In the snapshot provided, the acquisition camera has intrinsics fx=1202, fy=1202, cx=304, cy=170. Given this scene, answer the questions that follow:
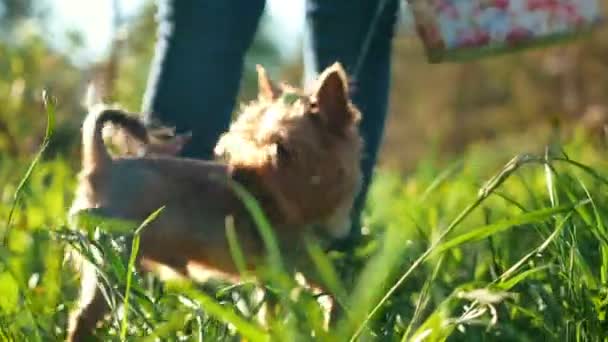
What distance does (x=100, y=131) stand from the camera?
8.01 ft

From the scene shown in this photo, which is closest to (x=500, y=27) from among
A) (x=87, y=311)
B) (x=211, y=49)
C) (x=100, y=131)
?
(x=211, y=49)

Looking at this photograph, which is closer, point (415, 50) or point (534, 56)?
point (534, 56)

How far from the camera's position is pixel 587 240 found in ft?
6.96

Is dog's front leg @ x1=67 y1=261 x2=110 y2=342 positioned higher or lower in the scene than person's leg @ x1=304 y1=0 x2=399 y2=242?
lower

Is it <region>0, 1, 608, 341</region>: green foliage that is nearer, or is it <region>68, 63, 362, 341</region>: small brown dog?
<region>0, 1, 608, 341</region>: green foliage

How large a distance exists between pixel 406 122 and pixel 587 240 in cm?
1287

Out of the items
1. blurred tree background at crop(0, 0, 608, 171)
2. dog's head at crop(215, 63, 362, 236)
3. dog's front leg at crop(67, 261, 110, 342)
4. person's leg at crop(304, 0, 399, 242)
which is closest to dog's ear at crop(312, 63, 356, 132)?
dog's head at crop(215, 63, 362, 236)

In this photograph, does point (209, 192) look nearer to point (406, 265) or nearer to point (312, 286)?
point (312, 286)

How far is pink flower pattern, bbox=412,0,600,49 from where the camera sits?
271cm

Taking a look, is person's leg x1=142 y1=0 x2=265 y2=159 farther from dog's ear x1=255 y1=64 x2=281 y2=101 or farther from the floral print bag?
the floral print bag

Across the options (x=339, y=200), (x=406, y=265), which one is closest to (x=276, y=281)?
(x=406, y=265)

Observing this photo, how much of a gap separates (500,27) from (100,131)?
3.10 ft

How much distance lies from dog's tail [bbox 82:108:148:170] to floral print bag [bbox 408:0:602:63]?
2.27 feet

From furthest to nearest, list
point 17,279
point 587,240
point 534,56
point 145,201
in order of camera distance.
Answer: point 534,56 < point 145,201 < point 587,240 < point 17,279
